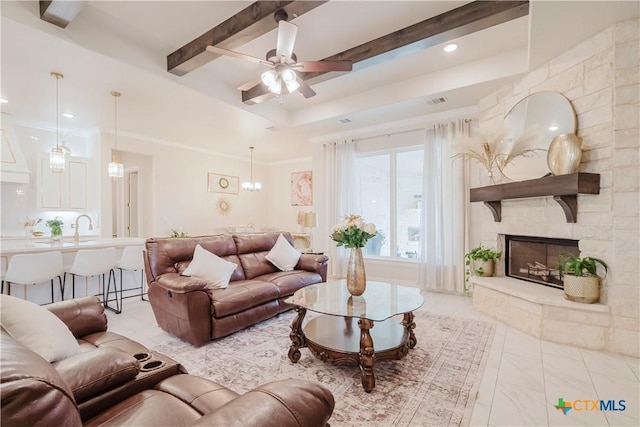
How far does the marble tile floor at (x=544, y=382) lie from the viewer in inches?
67.7

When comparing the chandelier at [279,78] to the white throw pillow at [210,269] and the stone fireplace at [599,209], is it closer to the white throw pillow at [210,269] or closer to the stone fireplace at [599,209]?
the white throw pillow at [210,269]

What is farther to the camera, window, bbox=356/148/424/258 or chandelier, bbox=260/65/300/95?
window, bbox=356/148/424/258

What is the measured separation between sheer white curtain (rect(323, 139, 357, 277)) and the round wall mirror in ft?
8.39

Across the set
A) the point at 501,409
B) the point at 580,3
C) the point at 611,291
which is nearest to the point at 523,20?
the point at 580,3

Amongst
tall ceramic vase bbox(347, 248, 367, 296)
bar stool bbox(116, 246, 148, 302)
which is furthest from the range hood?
tall ceramic vase bbox(347, 248, 367, 296)

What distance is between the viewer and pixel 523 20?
277 centimetres

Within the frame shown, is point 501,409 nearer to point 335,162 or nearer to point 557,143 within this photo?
point 557,143

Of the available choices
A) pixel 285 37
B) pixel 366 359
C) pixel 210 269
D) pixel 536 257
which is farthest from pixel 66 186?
pixel 536 257

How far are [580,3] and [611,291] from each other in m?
2.39

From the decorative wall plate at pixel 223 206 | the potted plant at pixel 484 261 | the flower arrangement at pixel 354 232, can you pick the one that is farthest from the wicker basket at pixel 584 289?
the decorative wall plate at pixel 223 206

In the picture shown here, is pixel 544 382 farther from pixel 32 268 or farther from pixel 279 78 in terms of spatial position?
pixel 32 268

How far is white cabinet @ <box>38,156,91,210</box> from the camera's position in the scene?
4928mm

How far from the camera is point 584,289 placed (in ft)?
8.55

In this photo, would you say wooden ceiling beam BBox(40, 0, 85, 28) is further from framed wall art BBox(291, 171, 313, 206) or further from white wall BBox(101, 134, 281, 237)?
framed wall art BBox(291, 171, 313, 206)
